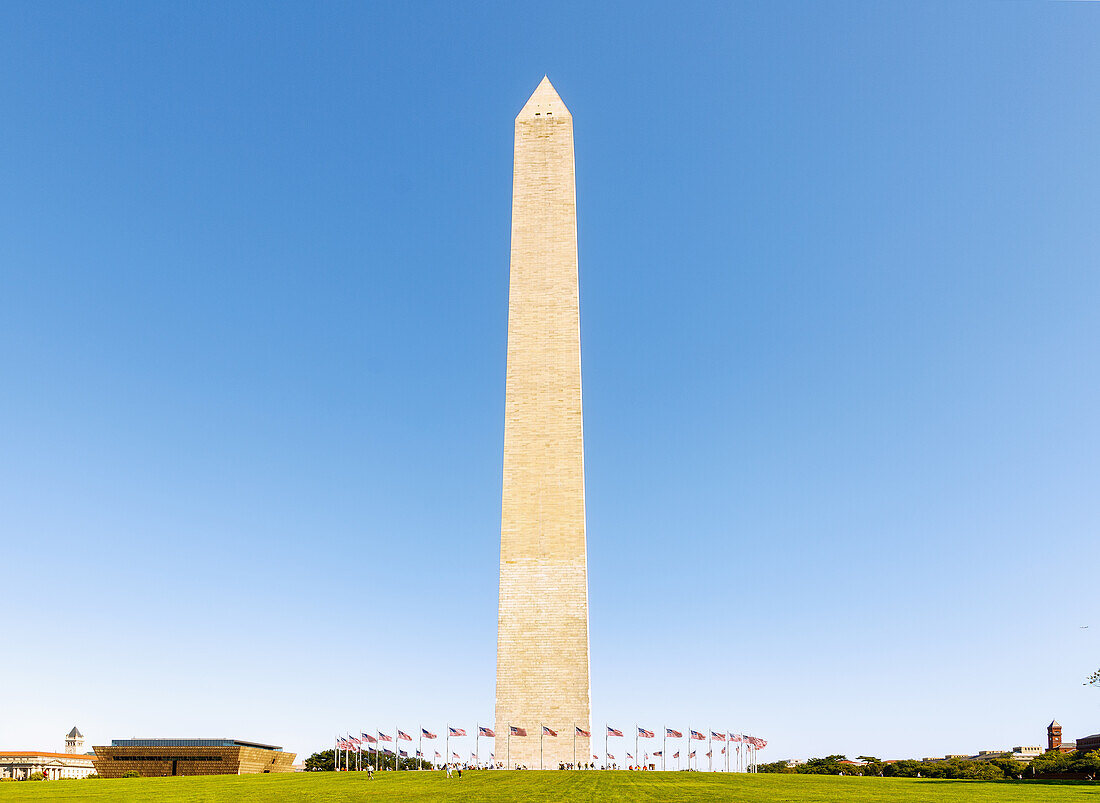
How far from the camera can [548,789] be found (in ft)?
84.3

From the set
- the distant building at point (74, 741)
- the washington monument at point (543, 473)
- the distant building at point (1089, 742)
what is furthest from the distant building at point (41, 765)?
the distant building at point (1089, 742)

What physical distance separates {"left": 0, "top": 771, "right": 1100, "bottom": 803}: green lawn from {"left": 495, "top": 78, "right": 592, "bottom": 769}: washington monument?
230 inches

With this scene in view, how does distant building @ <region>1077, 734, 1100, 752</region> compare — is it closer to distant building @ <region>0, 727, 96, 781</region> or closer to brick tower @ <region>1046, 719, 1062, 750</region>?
brick tower @ <region>1046, 719, 1062, 750</region>

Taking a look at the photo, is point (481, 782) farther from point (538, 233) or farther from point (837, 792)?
point (538, 233)

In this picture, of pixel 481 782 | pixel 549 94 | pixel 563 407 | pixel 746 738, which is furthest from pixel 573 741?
pixel 549 94

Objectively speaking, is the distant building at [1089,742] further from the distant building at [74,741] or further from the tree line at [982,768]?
the distant building at [74,741]

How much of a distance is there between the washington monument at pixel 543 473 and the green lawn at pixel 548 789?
5.84 m

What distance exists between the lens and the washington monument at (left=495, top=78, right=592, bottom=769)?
40406 mm

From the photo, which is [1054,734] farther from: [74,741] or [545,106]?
[74,741]

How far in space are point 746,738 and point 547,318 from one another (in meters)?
21.2

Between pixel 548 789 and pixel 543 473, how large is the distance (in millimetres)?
19163

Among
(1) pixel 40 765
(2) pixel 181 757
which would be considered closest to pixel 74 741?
(1) pixel 40 765

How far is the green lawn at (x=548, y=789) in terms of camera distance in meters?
24.0

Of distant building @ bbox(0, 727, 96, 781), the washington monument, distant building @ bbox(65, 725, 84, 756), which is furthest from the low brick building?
the washington monument
